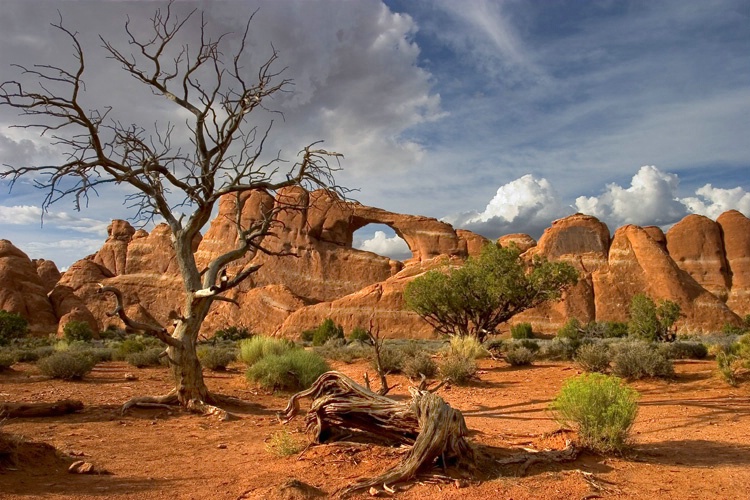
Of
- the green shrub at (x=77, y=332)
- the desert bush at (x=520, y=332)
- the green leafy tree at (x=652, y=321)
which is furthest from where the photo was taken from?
the desert bush at (x=520, y=332)

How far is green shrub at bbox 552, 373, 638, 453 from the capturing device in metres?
6.05

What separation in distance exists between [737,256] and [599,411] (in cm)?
6158

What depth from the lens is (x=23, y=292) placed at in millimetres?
45188

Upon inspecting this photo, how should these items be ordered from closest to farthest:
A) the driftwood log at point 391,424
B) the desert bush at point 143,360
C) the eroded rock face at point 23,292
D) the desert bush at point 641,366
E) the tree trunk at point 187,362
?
the driftwood log at point 391,424
the tree trunk at point 187,362
the desert bush at point 641,366
the desert bush at point 143,360
the eroded rock face at point 23,292

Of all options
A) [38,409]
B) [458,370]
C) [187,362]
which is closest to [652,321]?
[458,370]

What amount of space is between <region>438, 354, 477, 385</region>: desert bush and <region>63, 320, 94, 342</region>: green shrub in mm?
26042

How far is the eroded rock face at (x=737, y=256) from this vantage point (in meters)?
54.5

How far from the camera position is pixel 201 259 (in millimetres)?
57156

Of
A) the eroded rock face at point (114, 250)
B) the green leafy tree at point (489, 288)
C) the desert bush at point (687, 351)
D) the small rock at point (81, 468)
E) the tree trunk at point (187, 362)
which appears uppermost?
the eroded rock face at point (114, 250)

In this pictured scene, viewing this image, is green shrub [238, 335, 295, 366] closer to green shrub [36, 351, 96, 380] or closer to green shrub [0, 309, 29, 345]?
green shrub [36, 351, 96, 380]

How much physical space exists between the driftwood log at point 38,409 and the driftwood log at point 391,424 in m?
4.13

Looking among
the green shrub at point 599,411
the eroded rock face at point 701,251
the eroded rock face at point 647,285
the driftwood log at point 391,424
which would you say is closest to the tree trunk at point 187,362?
the driftwood log at point 391,424

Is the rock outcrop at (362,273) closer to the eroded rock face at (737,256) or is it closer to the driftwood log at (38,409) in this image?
the eroded rock face at (737,256)

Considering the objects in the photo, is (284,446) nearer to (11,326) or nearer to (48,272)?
(11,326)
